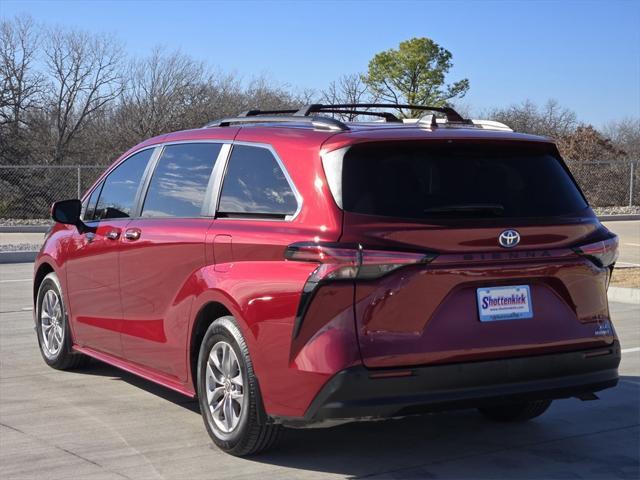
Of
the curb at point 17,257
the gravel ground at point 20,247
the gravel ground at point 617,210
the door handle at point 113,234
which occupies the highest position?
the door handle at point 113,234

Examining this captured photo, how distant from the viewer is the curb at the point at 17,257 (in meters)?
18.1

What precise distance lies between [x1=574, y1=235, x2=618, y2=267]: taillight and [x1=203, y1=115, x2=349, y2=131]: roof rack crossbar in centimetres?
144

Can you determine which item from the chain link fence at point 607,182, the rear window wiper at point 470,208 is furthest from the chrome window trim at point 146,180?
the chain link fence at point 607,182

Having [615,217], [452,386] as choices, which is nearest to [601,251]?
[452,386]

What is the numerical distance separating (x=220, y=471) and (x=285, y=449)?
1.73ft

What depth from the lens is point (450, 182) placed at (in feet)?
16.6

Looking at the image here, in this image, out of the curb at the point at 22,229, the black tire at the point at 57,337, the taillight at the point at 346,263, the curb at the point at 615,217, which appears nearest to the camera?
the taillight at the point at 346,263

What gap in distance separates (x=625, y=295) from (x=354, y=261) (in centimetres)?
849

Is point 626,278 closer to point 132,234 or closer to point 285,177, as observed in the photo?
point 132,234

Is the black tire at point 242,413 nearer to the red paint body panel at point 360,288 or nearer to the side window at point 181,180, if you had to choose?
the red paint body panel at point 360,288

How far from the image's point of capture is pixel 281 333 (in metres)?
4.87

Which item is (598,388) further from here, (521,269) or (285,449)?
(285,449)

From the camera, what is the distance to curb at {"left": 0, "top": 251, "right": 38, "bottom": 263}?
1808 cm

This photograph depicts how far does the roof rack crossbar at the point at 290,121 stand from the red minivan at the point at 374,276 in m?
0.02
